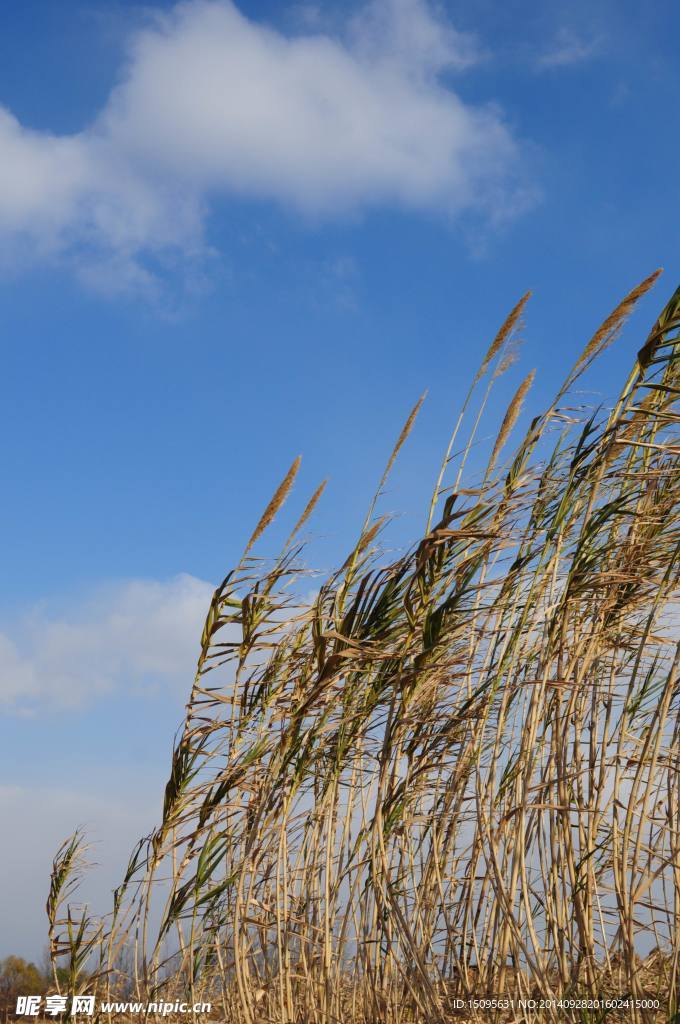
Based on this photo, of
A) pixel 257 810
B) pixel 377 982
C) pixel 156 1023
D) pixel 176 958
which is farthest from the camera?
pixel 156 1023

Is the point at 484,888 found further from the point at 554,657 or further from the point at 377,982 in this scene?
the point at 554,657

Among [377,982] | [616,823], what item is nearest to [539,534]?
[616,823]

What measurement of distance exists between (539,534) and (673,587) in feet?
1.28

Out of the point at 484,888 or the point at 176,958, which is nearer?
the point at 484,888

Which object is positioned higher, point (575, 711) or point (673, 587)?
point (673, 587)

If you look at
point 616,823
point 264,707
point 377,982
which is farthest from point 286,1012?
point 616,823

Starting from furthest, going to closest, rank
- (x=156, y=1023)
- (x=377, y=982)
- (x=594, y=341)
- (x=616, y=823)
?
(x=156, y=1023) < (x=377, y=982) < (x=594, y=341) < (x=616, y=823)

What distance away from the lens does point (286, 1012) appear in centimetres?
256

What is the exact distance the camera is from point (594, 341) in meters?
2.39

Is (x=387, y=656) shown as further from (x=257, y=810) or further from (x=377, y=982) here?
(x=377, y=982)

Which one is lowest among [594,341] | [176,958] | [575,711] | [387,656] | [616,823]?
[176,958]

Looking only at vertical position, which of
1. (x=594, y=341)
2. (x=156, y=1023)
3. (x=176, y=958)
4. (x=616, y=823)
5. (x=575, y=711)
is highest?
(x=594, y=341)

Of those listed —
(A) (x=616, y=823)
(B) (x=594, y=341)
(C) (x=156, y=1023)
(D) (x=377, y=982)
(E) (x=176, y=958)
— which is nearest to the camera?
(A) (x=616, y=823)

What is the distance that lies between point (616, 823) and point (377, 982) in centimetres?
86
